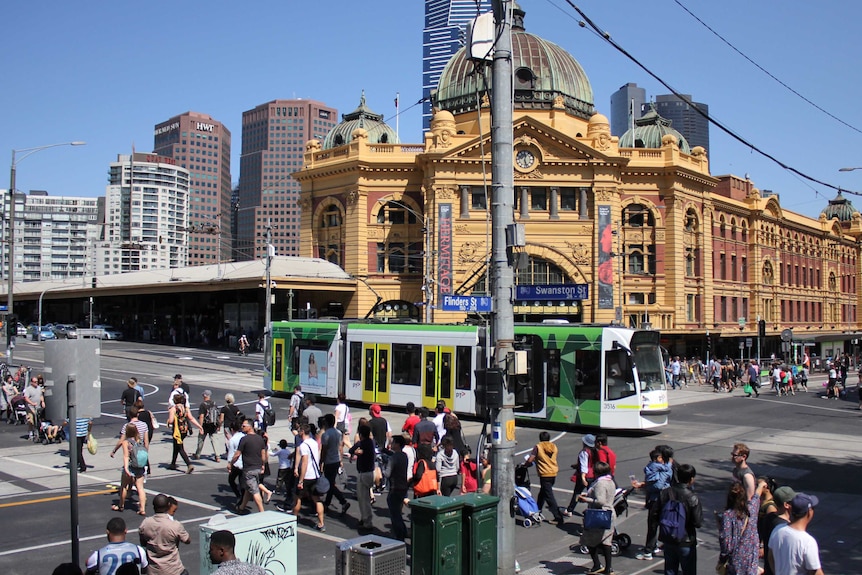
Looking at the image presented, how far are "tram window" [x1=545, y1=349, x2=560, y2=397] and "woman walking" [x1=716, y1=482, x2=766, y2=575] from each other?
1523 centimetres

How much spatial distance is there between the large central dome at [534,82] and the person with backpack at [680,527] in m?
49.4

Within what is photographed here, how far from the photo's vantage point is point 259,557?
27.9 feet

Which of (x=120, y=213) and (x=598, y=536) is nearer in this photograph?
(x=598, y=536)

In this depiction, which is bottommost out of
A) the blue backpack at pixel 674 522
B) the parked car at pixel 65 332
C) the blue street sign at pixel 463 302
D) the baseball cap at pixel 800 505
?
the blue backpack at pixel 674 522

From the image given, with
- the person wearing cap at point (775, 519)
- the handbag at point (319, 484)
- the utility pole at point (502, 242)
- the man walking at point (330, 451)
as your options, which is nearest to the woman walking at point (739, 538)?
the person wearing cap at point (775, 519)

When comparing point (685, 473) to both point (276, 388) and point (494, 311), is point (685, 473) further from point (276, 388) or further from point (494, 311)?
point (276, 388)

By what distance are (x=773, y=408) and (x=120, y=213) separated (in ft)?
586

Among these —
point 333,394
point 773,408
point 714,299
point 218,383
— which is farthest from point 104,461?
point 714,299

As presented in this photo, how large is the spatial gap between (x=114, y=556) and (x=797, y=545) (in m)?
6.44

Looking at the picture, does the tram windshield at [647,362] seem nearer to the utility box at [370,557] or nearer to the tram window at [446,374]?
the tram window at [446,374]

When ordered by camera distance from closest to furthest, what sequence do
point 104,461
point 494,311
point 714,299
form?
point 494,311
point 104,461
point 714,299

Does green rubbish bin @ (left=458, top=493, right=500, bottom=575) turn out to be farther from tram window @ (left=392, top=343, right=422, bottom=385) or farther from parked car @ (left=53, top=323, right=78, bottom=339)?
parked car @ (left=53, top=323, right=78, bottom=339)

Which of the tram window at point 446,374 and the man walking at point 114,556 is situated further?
the tram window at point 446,374

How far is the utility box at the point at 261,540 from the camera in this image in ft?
27.0
